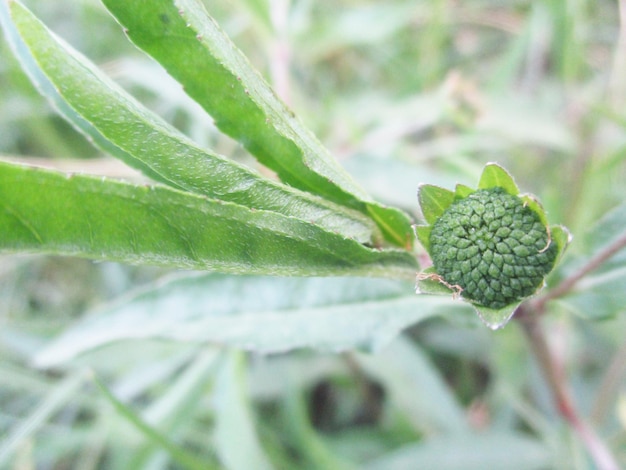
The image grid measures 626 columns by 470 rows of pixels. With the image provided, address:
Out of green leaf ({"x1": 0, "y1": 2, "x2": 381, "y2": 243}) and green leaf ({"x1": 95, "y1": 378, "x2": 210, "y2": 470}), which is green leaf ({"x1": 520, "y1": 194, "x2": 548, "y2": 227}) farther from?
green leaf ({"x1": 95, "y1": 378, "x2": 210, "y2": 470})

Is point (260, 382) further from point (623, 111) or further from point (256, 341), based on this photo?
point (623, 111)

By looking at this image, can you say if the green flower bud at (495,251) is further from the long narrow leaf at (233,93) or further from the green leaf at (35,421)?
the green leaf at (35,421)

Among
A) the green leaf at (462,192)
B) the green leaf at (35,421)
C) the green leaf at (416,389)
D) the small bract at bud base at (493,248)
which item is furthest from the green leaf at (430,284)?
A: the green leaf at (35,421)

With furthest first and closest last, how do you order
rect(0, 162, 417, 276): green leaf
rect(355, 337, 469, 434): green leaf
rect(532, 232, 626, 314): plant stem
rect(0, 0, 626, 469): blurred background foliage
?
rect(355, 337, 469, 434): green leaf
rect(0, 0, 626, 469): blurred background foliage
rect(532, 232, 626, 314): plant stem
rect(0, 162, 417, 276): green leaf

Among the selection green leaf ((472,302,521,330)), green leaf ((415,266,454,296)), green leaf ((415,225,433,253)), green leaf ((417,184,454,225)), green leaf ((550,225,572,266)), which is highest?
green leaf ((417,184,454,225))

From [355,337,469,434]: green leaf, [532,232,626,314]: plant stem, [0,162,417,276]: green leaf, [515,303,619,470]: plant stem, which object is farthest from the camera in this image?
[355,337,469,434]: green leaf

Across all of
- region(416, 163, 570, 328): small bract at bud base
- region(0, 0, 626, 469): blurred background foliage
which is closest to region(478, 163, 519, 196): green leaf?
region(416, 163, 570, 328): small bract at bud base

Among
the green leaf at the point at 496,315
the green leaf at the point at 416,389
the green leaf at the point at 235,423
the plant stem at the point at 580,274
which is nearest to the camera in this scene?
the green leaf at the point at 496,315

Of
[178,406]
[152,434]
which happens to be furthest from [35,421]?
[152,434]
